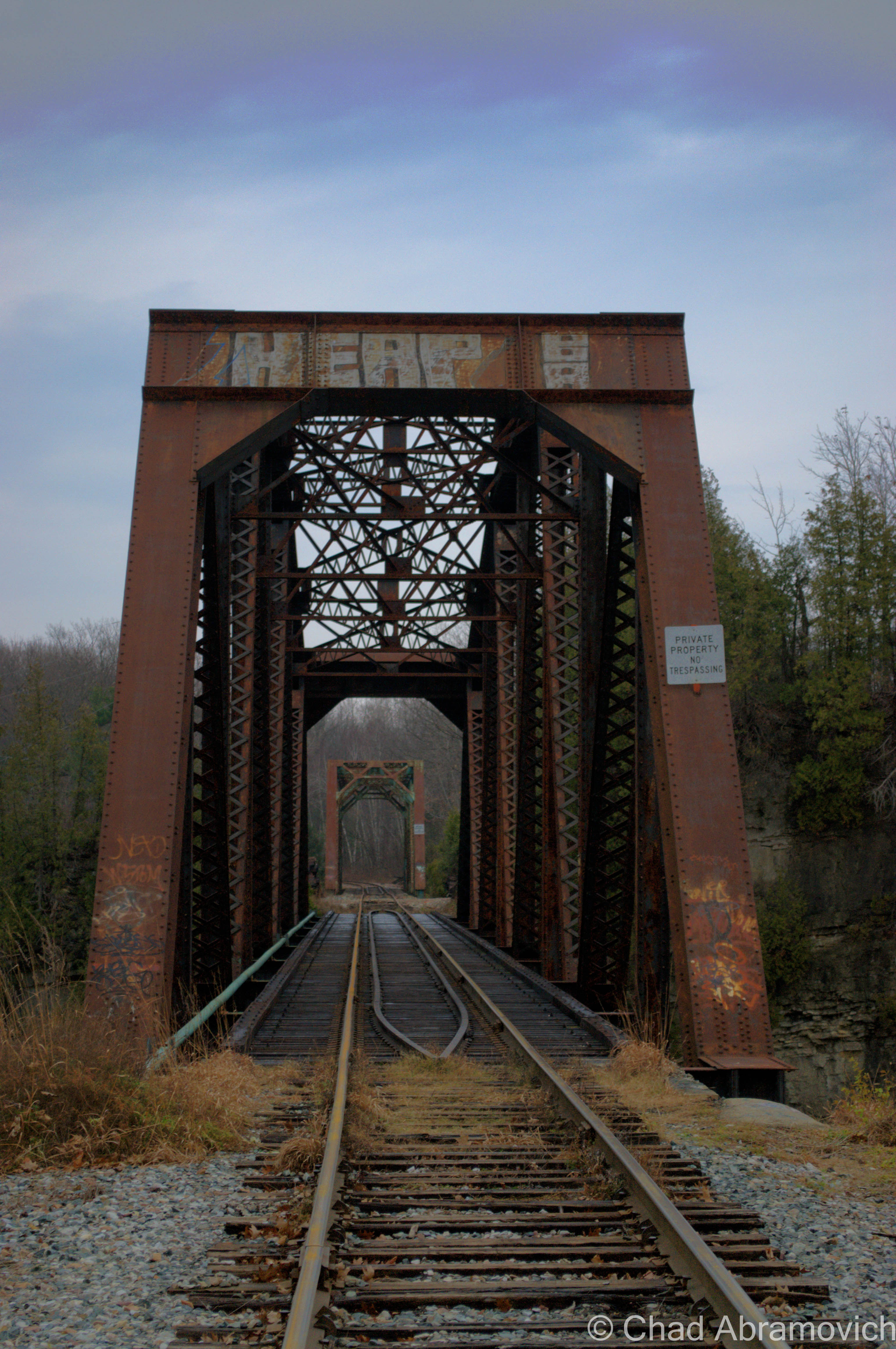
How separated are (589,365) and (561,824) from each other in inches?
235

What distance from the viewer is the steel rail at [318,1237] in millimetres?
3041

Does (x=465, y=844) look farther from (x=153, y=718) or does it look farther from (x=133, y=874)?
(x=133, y=874)

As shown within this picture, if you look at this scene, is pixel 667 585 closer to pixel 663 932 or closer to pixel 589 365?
pixel 589 365

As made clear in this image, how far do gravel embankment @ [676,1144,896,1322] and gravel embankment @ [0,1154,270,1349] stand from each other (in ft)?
7.04

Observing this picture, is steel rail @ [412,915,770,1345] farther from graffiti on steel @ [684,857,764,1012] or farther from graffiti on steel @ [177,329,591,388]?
graffiti on steel @ [177,329,591,388]

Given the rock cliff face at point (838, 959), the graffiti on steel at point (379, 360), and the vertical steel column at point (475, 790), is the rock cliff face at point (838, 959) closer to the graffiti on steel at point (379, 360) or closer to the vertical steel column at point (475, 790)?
the vertical steel column at point (475, 790)

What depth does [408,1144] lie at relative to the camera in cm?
566

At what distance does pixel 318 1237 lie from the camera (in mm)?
3715

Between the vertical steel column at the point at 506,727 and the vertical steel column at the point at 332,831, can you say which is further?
the vertical steel column at the point at 332,831

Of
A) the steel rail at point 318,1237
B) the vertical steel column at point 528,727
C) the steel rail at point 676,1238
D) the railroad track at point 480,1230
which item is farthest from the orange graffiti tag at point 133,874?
the vertical steel column at point 528,727

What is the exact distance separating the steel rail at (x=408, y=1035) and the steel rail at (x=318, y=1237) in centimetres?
193

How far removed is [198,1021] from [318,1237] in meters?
4.75

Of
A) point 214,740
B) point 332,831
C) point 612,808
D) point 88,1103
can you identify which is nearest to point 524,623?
point 612,808

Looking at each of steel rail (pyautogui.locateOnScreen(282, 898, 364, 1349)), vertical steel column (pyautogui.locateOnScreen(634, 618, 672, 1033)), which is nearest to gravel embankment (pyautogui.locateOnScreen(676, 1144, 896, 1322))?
steel rail (pyautogui.locateOnScreen(282, 898, 364, 1349))
